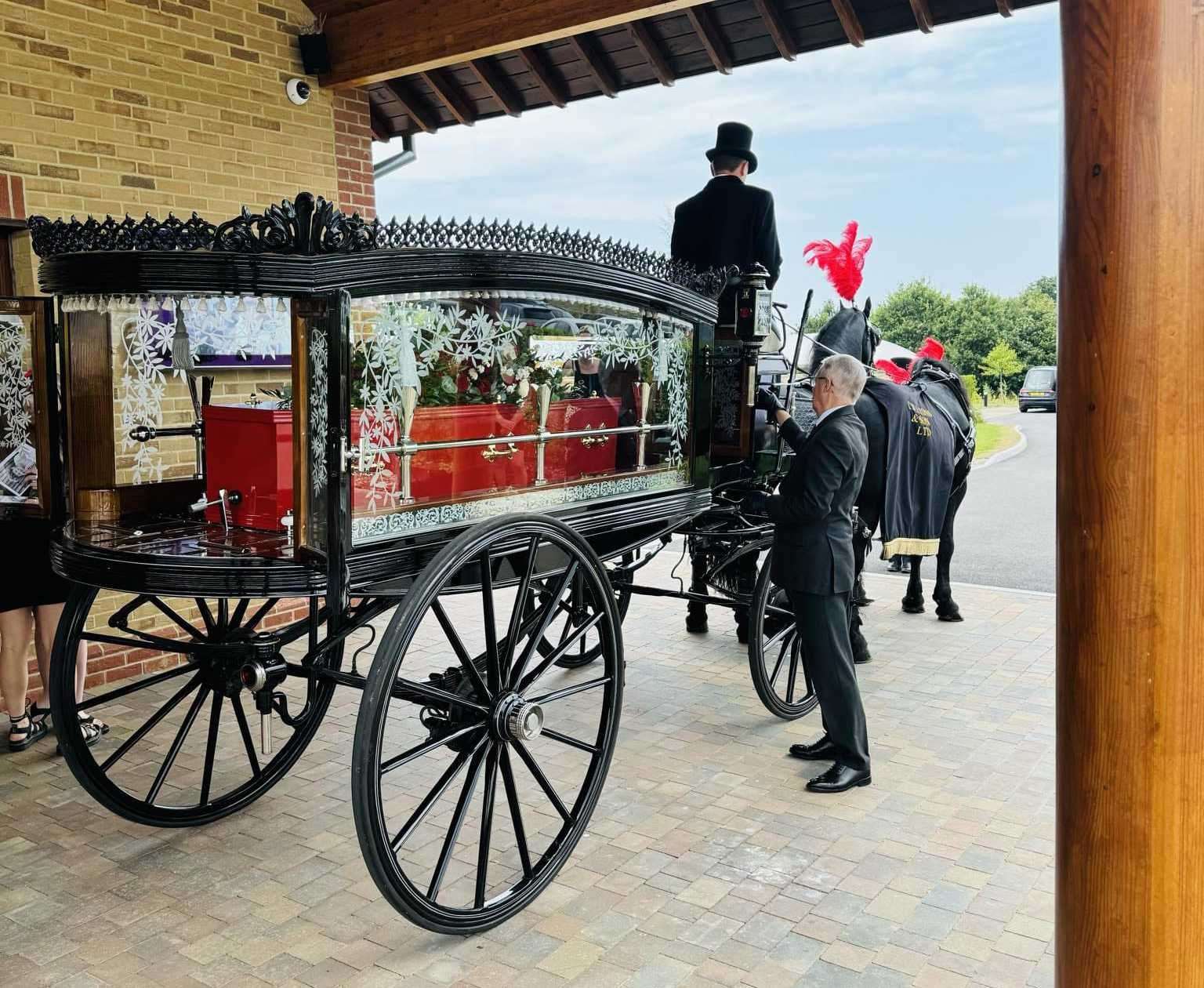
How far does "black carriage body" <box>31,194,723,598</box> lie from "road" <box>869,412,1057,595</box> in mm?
2959

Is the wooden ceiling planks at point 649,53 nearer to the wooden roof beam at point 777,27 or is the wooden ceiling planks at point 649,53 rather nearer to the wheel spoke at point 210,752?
the wooden roof beam at point 777,27

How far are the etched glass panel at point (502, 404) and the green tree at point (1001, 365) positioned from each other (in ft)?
145

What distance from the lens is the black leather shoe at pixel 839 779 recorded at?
4.36m

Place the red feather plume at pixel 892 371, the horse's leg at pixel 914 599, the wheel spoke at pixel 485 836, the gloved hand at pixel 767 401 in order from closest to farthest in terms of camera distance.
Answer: the wheel spoke at pixel 485 836 → the gloved hand at pixel 767 401 → the red feather plume at pixel 892 371 → the horse's leg at pixel 914 599

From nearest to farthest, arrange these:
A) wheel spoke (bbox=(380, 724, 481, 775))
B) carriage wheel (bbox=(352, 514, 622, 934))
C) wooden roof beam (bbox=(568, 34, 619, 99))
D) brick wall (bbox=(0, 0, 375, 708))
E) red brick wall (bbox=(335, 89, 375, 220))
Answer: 1. carriage wheel (bbox=(352, 514, 622, 934))
2. wheel spoke (bbox=(380, 724, 481, 775))
3. brick wall (bbox=(0, 0, 375, 708))
4. wooden roof beam (bbox=(568, 34, 619, 99))
5. red brick wall (bbox=(335, 89, 375, 220))

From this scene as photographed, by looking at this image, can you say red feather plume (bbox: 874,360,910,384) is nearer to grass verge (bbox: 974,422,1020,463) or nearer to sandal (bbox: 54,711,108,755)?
sandal (bbox: 54,711,108,755)

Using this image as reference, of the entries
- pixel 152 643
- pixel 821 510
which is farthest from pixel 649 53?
pixel 152 643

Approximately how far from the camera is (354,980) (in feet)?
10.0

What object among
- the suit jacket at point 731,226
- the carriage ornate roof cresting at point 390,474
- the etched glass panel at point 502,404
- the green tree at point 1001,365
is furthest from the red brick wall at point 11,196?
the green tree at point 1001,365

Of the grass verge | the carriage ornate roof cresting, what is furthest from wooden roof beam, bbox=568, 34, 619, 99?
the grass verge

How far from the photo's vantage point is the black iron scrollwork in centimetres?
290

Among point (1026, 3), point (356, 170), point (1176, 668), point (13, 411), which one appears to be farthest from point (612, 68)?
point (1176, 668)

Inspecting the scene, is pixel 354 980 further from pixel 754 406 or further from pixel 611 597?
pixel 754 406

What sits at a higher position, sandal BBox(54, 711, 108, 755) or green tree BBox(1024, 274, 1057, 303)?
green tree BBox(1024, 274, 1057, 303)
